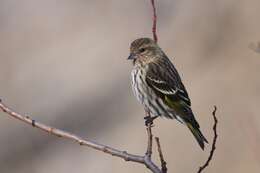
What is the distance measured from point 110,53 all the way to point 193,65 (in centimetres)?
192

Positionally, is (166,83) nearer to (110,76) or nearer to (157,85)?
(157,85)

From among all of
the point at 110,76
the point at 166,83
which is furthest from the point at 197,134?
the point at 110,76

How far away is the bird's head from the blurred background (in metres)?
5.58

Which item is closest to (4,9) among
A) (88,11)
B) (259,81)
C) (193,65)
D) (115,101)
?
(88,11)

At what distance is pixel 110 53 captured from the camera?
600 inches

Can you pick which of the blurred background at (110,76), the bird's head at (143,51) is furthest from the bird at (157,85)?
the blurred background at (110,76)

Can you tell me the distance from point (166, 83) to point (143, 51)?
0.97 feet

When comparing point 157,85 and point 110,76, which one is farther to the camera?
point 110,76

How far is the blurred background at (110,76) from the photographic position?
12945 mm

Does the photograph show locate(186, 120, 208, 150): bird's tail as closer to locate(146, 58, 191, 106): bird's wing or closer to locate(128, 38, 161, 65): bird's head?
locate(146, 58, 191, 106): bird's wing

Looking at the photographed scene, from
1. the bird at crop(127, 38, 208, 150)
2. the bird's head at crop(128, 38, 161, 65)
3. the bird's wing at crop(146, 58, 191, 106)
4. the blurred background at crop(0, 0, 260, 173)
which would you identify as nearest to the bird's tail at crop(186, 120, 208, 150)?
the bird at crop(127, 38, 208, 150)

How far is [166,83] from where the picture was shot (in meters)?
6.36

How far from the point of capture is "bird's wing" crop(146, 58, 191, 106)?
20.6 feet

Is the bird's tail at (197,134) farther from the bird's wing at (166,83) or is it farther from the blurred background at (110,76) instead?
the blurred background at (110,76)
